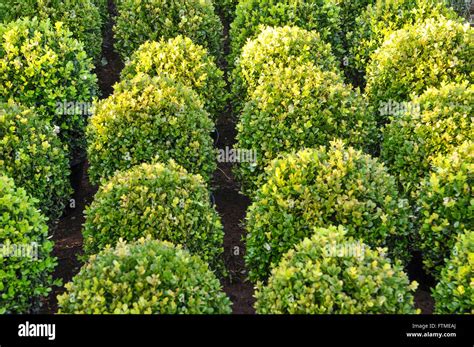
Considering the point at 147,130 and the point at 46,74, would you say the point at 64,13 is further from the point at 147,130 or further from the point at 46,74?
the point at 147,130

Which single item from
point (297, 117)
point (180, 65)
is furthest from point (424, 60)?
point (180, 65)

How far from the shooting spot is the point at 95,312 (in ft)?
21.5

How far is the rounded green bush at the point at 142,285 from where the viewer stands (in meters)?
6.58

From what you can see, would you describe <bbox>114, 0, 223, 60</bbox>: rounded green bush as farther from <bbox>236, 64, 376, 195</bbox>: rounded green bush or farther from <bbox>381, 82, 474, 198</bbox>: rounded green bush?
<bbox>381, 82, 474, 198</bbox>: rounded green bush

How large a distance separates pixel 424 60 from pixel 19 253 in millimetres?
6757

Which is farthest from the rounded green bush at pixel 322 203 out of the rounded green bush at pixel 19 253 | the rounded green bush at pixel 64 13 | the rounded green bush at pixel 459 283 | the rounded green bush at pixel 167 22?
the rounded green bush at pixel 64 13

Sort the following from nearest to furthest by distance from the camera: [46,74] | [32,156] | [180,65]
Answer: [32,156] → [46,74] → [180,65]

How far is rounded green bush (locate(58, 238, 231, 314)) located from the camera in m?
6.58

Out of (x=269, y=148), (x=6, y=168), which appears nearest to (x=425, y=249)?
(x=269, y=148)

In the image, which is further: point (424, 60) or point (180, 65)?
point (180, 65)

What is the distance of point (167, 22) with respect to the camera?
12773 millimetres

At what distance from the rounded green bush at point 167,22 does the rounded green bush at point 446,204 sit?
5.75 m

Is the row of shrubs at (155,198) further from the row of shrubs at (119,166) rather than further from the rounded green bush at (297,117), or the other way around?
the rounded green bush at (297,117)

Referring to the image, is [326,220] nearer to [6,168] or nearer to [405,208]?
[405,208]
